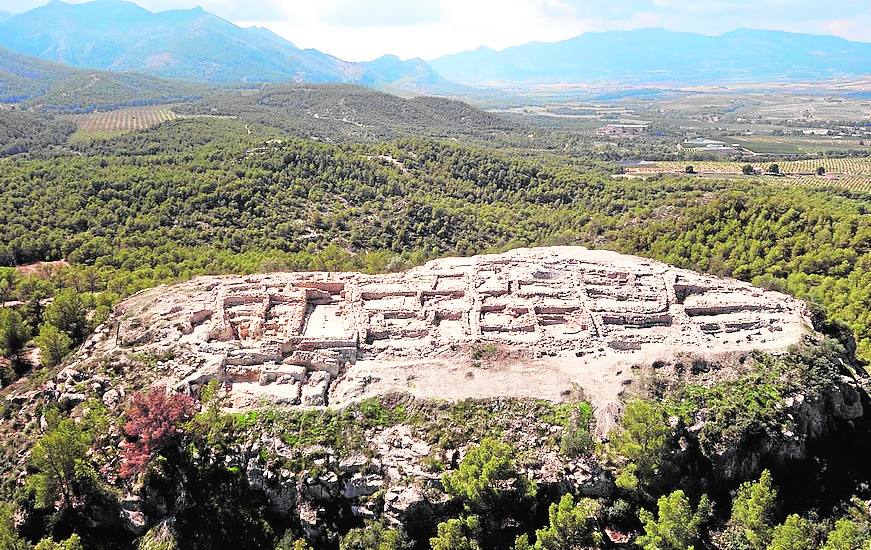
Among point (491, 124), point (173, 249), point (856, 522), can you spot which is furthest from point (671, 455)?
point (491, 124)

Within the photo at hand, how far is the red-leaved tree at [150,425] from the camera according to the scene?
2298 centimetres

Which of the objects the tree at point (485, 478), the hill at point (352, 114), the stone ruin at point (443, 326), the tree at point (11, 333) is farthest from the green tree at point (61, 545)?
the hill at point (352, 114)

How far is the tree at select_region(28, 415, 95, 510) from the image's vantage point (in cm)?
2312

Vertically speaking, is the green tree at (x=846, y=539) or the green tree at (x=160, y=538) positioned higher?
the green tree at (x=846, y=539)

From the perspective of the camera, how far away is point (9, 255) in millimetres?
50656

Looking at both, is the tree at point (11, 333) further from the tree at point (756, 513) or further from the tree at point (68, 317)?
the tree at point (756, 513)

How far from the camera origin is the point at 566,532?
2052 centimetres

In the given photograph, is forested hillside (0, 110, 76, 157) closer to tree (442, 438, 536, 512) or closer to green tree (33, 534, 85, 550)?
green tree (33, 534, 85, 550)

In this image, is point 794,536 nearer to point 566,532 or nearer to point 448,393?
point 566,532

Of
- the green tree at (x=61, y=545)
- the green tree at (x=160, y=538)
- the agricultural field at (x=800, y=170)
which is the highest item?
the agricultural field at (x=800, y=170)

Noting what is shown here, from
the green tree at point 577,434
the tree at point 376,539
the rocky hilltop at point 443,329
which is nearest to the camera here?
the tree at point 376,539

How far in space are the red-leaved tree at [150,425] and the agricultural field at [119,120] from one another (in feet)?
391

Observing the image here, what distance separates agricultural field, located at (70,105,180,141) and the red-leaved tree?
119087 mm

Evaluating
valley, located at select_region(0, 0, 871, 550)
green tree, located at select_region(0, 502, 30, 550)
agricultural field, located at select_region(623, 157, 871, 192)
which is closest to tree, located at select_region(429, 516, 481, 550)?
valley, located at select_region(0, 0, 871, 550)
